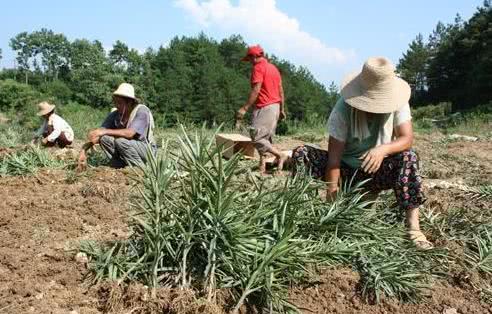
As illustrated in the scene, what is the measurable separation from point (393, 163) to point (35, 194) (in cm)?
255

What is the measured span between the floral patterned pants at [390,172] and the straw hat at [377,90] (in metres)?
0.29

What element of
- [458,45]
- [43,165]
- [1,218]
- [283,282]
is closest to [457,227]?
[283,282]

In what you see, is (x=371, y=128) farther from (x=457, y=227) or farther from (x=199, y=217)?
(x=199, y=217)

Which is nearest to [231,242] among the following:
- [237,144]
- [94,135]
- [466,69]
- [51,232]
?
[51,232]

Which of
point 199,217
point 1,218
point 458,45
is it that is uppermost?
point 458,45

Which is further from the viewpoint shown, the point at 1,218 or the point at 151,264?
the point at 1,218

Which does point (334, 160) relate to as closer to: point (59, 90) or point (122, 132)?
point (122, 132)

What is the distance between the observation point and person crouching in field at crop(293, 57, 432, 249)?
115 inches

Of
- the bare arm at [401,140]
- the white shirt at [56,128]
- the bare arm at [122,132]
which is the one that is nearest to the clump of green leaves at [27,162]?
the bare arm at [122,132]

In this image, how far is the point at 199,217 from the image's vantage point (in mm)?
2324

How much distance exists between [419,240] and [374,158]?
0.51 metres

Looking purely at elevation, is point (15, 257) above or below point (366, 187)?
below

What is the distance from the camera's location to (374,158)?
2842 millimetres

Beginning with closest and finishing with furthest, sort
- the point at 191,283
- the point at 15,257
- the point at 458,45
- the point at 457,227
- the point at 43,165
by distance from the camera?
1. the point at 191,283
2. the point at 15,257
3. the point at 457,227
4. the point at 43,165
5. the point at 458,45
